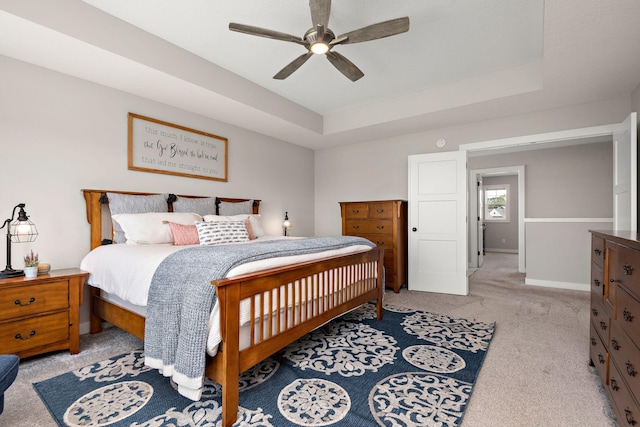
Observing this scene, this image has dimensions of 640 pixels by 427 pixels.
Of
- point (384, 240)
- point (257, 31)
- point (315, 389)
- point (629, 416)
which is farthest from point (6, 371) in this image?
point (384, 240)

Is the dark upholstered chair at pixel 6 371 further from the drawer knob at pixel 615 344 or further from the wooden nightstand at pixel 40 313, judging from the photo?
the drawer knob at pixel 615 344

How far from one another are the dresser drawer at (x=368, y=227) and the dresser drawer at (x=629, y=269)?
281 centimetres

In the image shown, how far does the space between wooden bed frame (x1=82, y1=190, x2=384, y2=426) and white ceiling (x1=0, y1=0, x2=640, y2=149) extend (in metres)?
1.23

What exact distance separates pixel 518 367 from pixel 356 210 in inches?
110

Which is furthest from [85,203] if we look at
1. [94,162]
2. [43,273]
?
[43,273]

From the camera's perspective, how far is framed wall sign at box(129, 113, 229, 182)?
3.21 metres

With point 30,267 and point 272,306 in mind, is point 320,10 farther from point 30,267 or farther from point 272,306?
point 30,267

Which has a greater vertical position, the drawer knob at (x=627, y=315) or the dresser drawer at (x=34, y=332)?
the drawer knob at (x=627, y=315)

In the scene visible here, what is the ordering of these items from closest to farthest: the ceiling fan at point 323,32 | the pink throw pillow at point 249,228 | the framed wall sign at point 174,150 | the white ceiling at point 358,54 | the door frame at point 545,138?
the ceiling fan at point 323,32, the white ceiling at point 358,54, the framed wall sign at point 174,150, the door frame at point 545,138, the pink throw pillow at point 249,228

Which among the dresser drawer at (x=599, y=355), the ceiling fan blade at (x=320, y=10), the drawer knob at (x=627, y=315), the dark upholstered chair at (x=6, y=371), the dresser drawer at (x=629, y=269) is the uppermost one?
the ceiling fan blade at (x=320, y=10)

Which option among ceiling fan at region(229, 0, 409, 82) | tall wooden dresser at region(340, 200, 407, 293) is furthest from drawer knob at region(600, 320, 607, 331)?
tall wooden dresser at region(340, 200, 407, 293)

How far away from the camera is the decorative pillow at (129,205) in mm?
2859

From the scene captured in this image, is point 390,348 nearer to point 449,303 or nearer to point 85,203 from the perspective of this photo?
point 449,303

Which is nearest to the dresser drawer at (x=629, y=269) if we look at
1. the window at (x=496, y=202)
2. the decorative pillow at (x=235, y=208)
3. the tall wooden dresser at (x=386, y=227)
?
the tall wooden dresser at (x=386, y=227)
